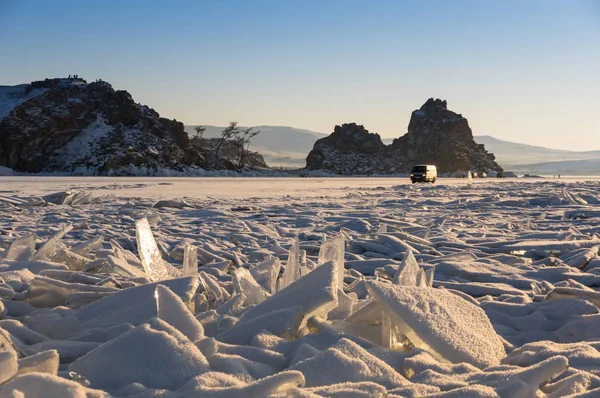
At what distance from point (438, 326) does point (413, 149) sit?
8458 cm

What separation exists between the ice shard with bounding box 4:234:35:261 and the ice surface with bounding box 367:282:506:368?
2.29 meters

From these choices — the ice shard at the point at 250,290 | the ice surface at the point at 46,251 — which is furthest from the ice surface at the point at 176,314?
the ice surface at the point at 46,251

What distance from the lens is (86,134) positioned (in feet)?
187

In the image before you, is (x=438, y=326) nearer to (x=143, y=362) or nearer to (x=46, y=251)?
(x=143, y=362)

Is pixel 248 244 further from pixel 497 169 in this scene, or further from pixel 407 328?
pixel 497 169

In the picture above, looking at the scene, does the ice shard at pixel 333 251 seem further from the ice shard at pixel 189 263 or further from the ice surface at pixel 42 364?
the ice surface at pixel 42 364

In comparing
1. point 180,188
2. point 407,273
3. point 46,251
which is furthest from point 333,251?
point 180,188

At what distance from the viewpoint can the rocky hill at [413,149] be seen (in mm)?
79125

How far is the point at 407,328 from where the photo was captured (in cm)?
166

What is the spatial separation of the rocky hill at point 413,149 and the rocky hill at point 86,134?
80.0 ft

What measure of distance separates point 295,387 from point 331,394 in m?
0.10

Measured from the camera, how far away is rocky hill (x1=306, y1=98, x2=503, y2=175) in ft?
260

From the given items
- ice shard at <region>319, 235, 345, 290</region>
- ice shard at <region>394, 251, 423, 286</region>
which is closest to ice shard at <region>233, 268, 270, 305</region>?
ice shard at <region>319, 235, 345, 290</region>

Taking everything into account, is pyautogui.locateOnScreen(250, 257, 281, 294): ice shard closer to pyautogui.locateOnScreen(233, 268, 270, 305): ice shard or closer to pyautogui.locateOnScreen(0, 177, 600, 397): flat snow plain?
pyautogui.locateOnScreen(0, 177, 600, 397): flat snow plain
